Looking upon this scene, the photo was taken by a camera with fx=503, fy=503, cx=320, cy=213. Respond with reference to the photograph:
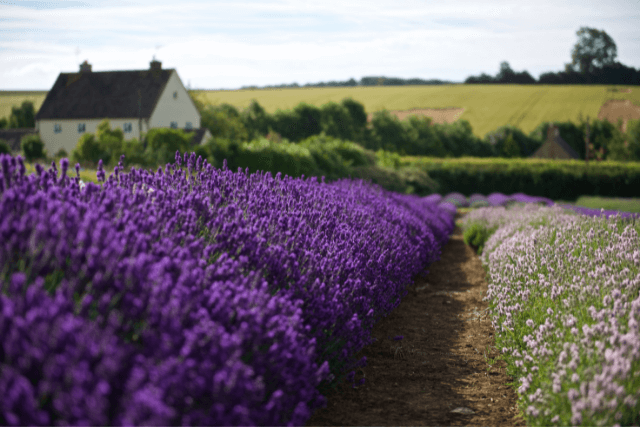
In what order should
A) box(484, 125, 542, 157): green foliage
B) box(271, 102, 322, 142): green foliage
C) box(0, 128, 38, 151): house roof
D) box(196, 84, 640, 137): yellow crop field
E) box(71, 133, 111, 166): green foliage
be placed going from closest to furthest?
box(71, 133, 111, 166): green foliage → box(0, 128, 38, 151): house roof → box(484, 125, 542, 157): green foliage → box(271, 102, 322, 142): green foliage → box(196, 84, 640, 137): yellow crop field

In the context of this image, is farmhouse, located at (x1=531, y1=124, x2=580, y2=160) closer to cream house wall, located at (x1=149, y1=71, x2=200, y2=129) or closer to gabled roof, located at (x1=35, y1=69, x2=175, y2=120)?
cream house wall, located at (x1=149, y1=71, x2=200, y2=129)

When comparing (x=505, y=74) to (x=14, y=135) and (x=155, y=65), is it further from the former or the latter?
(x=14, y=135)

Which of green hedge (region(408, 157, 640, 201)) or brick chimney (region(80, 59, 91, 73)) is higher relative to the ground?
brick chimney (region(80, 59, 91, 73))

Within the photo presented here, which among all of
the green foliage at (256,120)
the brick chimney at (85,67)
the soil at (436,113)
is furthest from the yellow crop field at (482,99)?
the brick chimney at (85,67)

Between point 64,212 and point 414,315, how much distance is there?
4642 mm

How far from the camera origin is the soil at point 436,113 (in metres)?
67.9

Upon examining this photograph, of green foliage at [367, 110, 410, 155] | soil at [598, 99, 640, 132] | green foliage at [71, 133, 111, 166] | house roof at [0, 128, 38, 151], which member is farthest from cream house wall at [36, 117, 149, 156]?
soil at [598, 99, 640, 132]

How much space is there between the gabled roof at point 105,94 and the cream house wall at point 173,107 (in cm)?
53

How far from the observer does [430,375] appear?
4.26 m

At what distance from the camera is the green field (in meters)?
65.4

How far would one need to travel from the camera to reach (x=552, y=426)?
2.90 m

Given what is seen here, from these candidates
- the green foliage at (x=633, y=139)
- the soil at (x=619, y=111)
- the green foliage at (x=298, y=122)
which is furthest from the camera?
the green foliage at (x=298, y=122)

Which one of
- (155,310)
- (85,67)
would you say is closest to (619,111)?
(85,67)

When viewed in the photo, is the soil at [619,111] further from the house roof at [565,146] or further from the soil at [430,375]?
the soil at [430,375]
